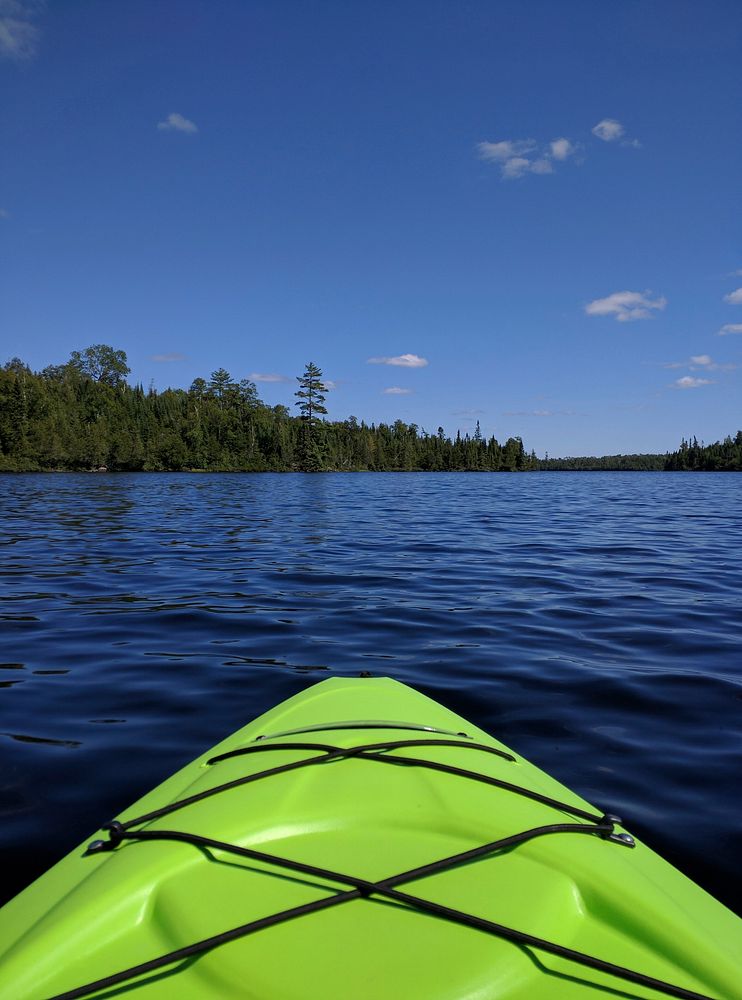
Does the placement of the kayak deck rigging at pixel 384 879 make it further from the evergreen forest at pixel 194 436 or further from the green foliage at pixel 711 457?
the green foliage at pixel 711 457

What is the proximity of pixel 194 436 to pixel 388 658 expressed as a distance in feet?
301

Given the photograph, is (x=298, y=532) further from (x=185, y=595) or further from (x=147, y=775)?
(x=147, y=775)

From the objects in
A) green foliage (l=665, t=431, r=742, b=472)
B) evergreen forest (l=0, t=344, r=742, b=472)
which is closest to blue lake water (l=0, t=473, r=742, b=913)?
evergreen forest (l=0, t=344, r=742, b=472)

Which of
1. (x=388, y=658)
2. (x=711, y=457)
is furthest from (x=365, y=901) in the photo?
(x=711, y=457)

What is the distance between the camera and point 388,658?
513 cm

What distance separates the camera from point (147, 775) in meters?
3.12

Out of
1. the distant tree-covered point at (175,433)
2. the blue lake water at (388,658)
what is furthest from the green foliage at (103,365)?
the blue lake water at (388,658)

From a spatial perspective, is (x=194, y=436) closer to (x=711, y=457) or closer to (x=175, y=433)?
(x=175, y=433)

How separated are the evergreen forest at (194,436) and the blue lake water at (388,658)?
237ft

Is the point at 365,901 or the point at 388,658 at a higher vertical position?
the point at 365,901

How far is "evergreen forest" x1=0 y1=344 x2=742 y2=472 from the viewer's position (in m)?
77.8

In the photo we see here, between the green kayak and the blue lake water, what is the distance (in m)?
0.90

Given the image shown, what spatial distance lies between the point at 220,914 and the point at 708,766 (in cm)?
290

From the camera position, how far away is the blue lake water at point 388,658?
2969 millimetres
